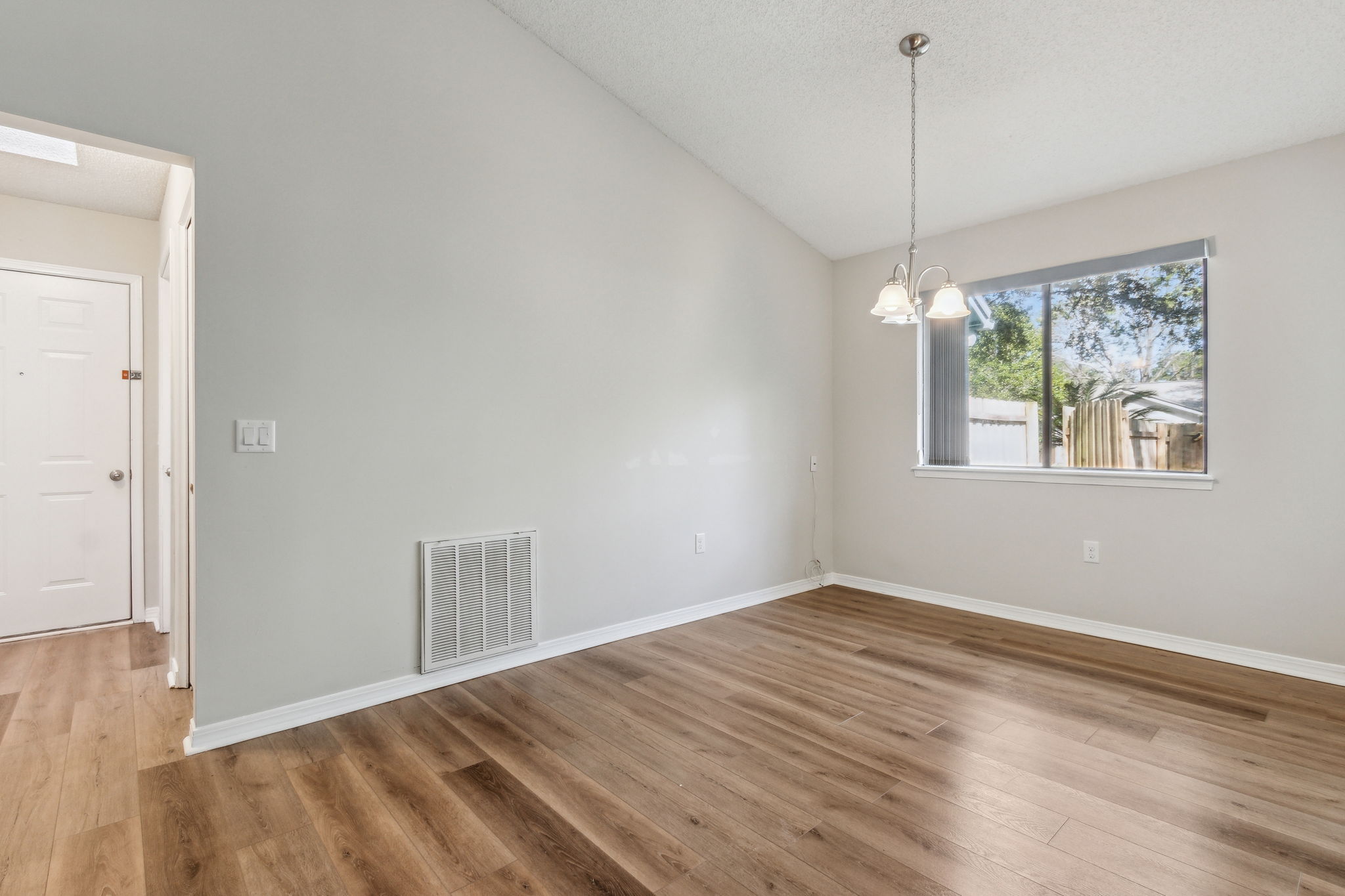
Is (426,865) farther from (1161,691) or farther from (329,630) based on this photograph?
(1161,691)

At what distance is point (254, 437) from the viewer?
2410 millimetres

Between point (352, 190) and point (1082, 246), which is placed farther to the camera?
point (1082, 246)

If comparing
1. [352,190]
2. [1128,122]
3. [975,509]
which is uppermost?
[1128,122]

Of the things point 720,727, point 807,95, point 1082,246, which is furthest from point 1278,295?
point 720,727

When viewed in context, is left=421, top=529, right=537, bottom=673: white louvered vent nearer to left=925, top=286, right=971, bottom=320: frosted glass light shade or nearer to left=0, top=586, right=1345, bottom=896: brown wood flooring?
left=0, top=586, right=1345, bottom=896: brown wood flooring

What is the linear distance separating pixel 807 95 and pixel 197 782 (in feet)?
12.4

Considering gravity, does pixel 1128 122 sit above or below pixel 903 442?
above

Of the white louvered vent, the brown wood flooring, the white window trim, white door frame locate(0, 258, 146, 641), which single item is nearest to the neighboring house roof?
the white window trim

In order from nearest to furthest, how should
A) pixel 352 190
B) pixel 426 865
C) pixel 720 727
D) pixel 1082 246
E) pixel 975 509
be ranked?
1. pixel 426 865
2. pixel 720 727
3. pixel 352 190
4. pixel 1082 246
5. pixel 975 509

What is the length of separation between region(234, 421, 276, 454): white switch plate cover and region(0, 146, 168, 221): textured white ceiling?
1515 millimetres

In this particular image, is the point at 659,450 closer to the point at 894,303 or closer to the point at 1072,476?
the point at 894,303

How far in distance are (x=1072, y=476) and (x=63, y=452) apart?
579 centimetres

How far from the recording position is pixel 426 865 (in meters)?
1.66

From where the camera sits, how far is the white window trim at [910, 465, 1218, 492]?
331 cm
